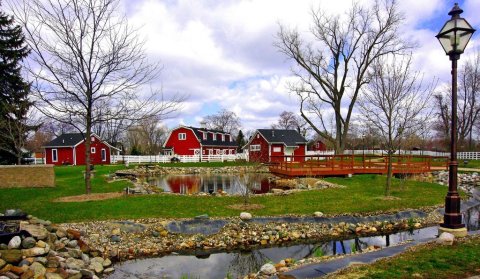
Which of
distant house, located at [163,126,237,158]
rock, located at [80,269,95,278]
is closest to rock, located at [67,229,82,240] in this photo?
rock, located at [80,269,95,278]

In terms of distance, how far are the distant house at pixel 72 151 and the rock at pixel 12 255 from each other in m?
34.2

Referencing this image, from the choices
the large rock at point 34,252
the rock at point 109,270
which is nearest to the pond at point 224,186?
the rock at point 109,270

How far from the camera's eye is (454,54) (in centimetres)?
608

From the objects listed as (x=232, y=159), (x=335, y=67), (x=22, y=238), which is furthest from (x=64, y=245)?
(x=232, y=159)

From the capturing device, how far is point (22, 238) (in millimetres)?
5734

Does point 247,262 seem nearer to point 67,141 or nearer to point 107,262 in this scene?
point 107,262

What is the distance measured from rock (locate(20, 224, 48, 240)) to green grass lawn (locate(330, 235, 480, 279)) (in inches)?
205

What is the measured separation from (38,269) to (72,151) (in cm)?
3597

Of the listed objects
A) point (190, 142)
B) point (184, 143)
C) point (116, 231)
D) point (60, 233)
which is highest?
point (190, 142)

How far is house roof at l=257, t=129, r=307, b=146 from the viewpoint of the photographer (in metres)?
40.5

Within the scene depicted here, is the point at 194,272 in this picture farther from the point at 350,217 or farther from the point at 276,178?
the point at 276,178

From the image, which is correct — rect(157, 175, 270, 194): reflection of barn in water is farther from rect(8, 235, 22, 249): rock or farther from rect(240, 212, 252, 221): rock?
rect(8, 235, 22, 249): rock

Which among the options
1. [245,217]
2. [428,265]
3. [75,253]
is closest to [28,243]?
[75,253]

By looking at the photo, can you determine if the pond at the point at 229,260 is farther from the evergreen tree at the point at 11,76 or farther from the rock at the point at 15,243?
the evergreen tree at the point at 11,76
